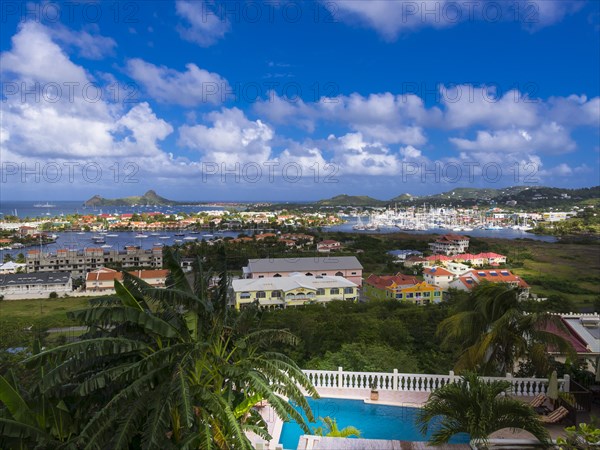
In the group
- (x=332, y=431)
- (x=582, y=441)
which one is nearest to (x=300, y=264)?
(x=332, y=431)

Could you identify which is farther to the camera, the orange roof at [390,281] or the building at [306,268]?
the building at [306,268]

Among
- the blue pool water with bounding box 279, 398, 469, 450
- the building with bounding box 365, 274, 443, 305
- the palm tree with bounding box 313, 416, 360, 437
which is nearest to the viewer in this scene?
the palm tree with bounding box 313, 416, 360, 437

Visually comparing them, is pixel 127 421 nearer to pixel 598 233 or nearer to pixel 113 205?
pixel 598 233

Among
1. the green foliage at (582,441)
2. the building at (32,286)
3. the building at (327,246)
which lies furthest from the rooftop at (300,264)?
the green foliage at (582,441)

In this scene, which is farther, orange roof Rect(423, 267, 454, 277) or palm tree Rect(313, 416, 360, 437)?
orange roof Rect(423, 267, 454, 277)

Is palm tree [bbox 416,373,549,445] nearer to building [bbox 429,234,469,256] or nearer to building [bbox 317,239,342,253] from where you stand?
building [bbox 317,239,342,253]

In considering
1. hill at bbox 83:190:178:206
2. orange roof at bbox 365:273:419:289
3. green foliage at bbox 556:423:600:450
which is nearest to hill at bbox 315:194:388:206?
hill at bbox 83:190:178:206

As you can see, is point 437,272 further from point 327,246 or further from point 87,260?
point 87,260

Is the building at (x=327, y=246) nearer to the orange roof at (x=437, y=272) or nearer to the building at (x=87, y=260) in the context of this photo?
the orange roof at (x=437, y=272)
